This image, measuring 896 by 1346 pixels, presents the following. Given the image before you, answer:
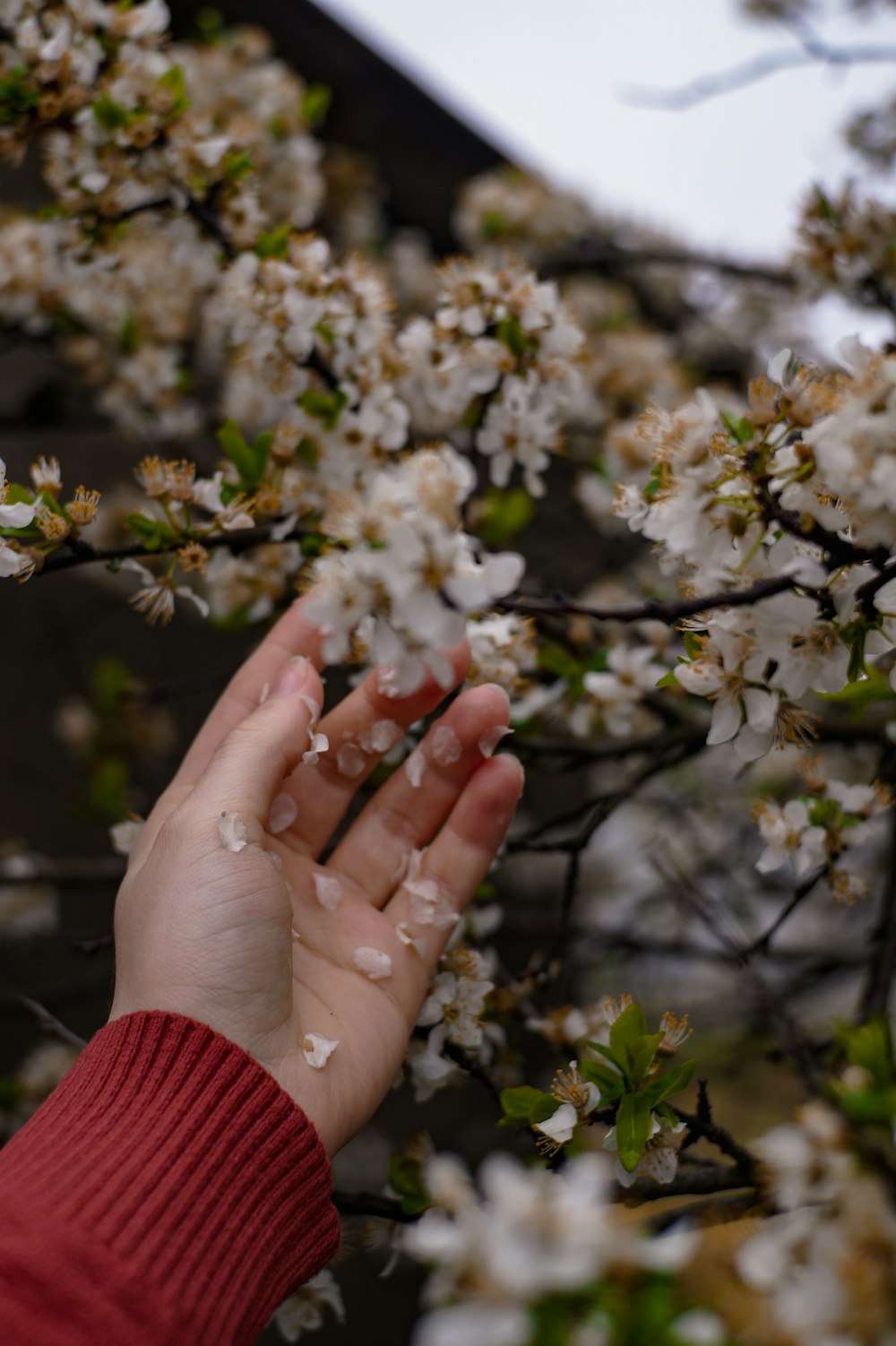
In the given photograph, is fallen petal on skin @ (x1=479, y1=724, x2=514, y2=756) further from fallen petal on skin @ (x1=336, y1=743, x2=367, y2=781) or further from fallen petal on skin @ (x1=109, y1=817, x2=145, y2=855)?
fallen petal on skin @ (x1=109, y1=817, x2=145, y2=855)

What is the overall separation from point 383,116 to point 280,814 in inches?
124

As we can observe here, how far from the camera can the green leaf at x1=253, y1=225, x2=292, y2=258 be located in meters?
1.35

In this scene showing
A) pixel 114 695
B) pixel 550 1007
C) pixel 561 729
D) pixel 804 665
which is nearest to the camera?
pixel 804 665

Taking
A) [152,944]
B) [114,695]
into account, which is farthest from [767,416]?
[114,695]

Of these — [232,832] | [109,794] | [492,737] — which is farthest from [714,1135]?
[109,794]

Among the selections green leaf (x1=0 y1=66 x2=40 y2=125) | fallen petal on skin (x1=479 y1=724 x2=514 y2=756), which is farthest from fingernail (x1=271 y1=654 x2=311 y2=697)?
green leaf (x1=0 y1=66 x2=40 y2=125)

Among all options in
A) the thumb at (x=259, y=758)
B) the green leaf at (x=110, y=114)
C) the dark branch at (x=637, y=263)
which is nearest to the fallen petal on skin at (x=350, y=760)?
the thumb at (x=259, y=758)

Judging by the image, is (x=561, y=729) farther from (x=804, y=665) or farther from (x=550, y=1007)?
(x=804, y=665)

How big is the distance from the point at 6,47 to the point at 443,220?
258 centimetres

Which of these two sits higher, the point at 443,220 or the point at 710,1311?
the point at 710,1311

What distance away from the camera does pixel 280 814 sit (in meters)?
1.19

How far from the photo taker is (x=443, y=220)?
3.67 meters

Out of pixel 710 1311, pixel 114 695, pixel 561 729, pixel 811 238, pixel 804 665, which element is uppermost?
pixel 811 238

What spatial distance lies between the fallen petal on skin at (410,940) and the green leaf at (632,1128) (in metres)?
0.33
